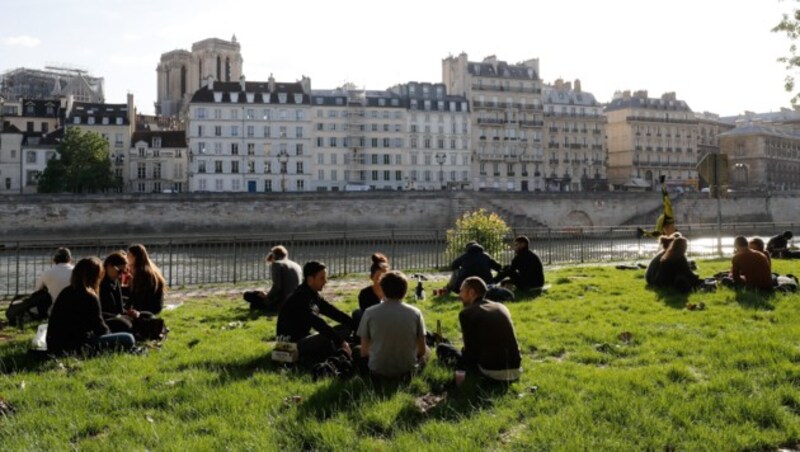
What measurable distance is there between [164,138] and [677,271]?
7009cm

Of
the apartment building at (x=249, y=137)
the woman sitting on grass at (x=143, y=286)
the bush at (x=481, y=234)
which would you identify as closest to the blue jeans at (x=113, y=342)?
the woman sitting on grass at (x=143, y=286)

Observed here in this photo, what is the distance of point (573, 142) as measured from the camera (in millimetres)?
87250

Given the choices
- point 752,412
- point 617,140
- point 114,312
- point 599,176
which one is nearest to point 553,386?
point 752,412

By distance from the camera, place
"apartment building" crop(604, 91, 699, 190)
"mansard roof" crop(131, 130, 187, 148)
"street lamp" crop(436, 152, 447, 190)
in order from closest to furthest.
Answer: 1. "mansard roof" crop(131, 130, 187, 148)
2. "street lamp" crop(436, 152, 447, 190)
3. "apartment building" crop(604, 91, 699, 190)

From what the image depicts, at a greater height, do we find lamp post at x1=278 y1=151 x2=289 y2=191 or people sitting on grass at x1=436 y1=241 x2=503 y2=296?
lamp post at x1=278 y1=151 x2=289 y2=191

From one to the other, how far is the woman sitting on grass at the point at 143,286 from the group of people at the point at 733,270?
8517mm

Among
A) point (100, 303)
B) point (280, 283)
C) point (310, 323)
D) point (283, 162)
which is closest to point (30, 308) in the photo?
point (100, 303)

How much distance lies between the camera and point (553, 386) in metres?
6.57

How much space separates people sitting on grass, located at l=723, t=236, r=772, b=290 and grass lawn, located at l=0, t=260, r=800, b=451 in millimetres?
2464

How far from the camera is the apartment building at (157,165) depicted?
239 feet

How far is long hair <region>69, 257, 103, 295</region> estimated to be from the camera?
25.8 ft

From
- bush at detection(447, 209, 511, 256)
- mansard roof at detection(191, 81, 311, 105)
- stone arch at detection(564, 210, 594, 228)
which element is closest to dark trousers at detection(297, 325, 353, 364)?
bush at detection(447, 209, 511, 256)

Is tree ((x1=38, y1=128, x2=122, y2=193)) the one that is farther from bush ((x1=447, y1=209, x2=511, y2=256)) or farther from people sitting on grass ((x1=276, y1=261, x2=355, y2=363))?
people sitting on grass ((x1=276, y1=261, x2=355, y2=363))

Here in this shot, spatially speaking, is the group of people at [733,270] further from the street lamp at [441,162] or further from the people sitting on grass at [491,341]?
the street lamp at [441,162]
